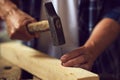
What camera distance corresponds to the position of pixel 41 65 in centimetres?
98

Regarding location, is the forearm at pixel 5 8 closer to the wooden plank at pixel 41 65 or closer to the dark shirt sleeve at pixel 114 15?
the wooden plank at pixel 41 65

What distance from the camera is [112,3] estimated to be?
132 cm

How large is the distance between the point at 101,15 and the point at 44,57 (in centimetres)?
40

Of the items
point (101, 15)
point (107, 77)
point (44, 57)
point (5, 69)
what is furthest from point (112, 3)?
point (5, 69)

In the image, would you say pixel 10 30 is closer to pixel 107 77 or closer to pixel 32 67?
pixel 32 67

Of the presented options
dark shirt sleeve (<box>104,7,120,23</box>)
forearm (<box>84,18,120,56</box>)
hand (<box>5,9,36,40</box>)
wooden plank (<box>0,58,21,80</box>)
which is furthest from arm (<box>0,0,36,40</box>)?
dark shirt sleeve (<box>104,7,120,23</box>)

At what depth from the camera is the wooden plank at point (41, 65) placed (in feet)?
2.84

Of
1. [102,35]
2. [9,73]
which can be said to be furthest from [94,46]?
[9,73]

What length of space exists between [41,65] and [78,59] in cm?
12

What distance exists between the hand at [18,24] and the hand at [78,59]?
0.58 feet

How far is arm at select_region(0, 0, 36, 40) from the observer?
1.03 metres

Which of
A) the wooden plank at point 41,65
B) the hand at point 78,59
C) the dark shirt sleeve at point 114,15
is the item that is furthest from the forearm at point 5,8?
the dark shirt sleeve at point 114,15

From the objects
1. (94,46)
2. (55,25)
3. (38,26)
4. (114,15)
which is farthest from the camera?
(114,15)

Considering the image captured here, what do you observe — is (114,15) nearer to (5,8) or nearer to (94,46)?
(94,46)
